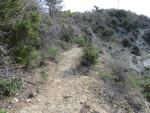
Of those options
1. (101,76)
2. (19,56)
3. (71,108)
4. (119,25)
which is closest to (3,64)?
(19,56)

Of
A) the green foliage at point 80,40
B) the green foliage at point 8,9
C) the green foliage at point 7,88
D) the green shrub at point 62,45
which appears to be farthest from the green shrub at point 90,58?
the green foliage at point 80,40

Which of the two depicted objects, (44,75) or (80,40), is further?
(80,40)

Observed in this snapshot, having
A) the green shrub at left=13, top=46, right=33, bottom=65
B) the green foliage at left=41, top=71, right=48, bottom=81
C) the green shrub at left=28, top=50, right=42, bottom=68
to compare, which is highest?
the green shrub at left=13, top=46, right=33, bottom=65

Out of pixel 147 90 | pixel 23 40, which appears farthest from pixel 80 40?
pixel 23 40

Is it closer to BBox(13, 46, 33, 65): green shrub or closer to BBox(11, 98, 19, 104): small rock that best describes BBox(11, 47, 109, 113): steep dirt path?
BBox(11, 98, 19, 104): small rock

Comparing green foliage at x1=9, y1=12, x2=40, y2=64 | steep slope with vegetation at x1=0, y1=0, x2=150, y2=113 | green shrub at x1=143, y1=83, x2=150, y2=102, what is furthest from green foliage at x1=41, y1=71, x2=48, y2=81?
green shrub at x1=143, y1=83, x2=150, y2=102

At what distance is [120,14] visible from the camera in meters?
35.7

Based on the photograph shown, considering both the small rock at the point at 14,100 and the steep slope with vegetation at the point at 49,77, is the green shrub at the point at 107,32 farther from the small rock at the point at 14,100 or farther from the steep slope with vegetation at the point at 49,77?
the small rock at the point at 14,100

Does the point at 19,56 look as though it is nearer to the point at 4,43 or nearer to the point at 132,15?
the point at 4,43

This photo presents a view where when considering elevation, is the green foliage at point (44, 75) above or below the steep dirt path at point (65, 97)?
above

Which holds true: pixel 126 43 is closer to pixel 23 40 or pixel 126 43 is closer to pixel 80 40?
pixel 80 40

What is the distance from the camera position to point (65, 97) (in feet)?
33.6

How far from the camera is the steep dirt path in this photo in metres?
9.34

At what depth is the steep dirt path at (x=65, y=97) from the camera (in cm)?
934
